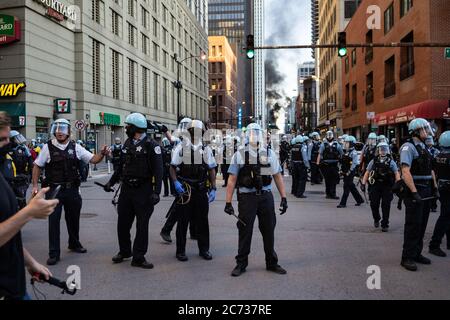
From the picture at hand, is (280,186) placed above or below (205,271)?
above

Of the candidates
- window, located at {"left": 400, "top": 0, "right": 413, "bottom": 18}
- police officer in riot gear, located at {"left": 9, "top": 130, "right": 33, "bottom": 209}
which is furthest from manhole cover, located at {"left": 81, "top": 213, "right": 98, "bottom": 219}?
window, located at {"left": 400, "top": 0, "right": 413, "bottom": 18}

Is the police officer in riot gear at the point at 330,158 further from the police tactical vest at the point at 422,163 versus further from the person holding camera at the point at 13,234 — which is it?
the person holding camera at the point at 13,234

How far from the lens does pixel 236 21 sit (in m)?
166

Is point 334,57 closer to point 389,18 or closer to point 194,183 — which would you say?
point 389,18

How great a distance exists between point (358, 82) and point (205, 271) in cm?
4068

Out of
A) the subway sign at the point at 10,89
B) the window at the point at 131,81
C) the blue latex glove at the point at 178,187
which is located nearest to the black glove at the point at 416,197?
the blue latex glove at the point at 178,187

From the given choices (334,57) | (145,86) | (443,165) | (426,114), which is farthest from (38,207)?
(334,57)

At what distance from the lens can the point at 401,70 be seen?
27.1 m

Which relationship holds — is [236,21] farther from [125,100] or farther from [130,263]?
[130,263]

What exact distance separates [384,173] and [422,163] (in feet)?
7.69

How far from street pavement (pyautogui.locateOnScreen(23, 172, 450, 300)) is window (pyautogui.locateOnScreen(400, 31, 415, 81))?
18.5 meters

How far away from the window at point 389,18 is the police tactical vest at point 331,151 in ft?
66.2

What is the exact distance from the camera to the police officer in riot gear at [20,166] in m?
7.53
